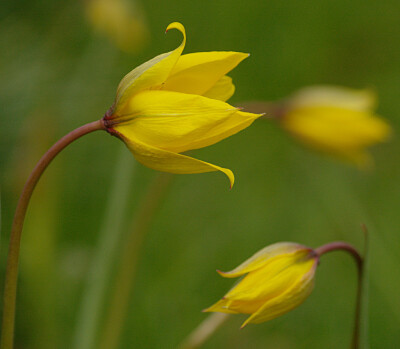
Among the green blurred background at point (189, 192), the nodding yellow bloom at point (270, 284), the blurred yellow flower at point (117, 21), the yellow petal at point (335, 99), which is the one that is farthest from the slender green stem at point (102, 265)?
the blurred yellow flower at point (117, 21)

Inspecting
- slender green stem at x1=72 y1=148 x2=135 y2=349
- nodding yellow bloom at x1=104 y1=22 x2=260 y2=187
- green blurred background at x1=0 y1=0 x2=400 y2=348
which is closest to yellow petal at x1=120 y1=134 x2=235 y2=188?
nodding yellow bloom at x1=104 y1=22 x2=260 y2=187

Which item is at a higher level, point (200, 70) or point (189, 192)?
point (200, 70)

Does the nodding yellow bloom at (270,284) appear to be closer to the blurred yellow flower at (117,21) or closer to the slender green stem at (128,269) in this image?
the slender green stem at (128,269)

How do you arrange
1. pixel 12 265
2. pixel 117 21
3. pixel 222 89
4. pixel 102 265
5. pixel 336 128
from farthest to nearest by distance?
pixel 117 21
pixel 336 128
pixel 102 265
pixel 222 89
pixel 12 265

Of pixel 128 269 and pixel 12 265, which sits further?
pixel 128 269

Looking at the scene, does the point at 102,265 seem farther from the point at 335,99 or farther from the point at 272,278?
the point at 335,99

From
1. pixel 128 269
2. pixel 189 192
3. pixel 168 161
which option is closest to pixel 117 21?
pixel 189 192
